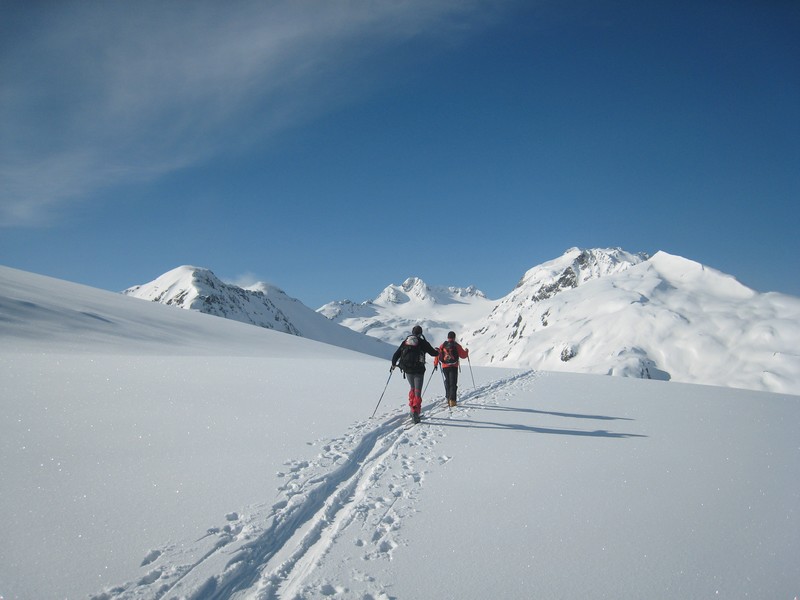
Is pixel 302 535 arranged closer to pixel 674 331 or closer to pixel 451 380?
pixel 451 380

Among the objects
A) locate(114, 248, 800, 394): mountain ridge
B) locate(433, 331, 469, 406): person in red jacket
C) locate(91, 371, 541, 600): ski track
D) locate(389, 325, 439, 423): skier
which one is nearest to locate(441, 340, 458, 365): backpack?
locate(433, 331, 469, 406): person in red jacket

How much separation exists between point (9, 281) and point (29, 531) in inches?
1400

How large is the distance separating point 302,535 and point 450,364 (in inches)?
349

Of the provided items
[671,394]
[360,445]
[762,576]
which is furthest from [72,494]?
[671,394]

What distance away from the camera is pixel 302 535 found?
473cm

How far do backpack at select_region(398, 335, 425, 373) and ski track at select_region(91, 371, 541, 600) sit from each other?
368 cm

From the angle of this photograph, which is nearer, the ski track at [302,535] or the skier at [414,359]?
the ski track at [302,535]

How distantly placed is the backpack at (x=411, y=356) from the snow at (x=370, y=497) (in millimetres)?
1502

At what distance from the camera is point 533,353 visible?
130 meters

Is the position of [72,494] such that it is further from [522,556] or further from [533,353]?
[533,353]

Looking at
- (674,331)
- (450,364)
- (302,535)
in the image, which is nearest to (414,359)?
(450,364)

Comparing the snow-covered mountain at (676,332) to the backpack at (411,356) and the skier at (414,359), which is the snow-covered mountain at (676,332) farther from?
the backpack at (411,356)

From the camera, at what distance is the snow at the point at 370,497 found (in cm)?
389

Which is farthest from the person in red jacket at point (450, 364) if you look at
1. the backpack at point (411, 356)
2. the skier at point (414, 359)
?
the backpack at point (411, 356)
